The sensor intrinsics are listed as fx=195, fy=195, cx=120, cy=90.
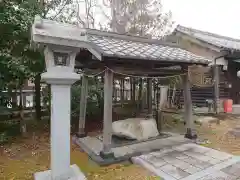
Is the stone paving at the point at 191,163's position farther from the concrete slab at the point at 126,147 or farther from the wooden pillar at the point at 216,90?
the wooden pillar at the point at 216,90

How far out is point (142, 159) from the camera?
16.0 ft

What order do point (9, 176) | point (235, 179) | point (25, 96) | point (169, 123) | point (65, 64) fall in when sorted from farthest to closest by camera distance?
1. point (25, 96)
2. point (169, 123)
3. point (9, 176)
4. point (235, 179)
5. point (65, 64)

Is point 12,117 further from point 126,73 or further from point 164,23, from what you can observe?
point 164,23

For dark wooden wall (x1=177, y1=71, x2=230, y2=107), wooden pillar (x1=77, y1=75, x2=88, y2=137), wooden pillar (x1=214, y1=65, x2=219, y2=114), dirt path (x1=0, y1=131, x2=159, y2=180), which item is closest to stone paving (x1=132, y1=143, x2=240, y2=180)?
dirt path (x1=0, y1=131, x2=159, y2=180)

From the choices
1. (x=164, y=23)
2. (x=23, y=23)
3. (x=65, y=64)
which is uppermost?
(x=164, y=23)

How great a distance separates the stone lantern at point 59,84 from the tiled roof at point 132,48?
1.07 m

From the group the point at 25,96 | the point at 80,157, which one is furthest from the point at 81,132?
the point at 25,96

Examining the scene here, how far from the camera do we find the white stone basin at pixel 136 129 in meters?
6.28

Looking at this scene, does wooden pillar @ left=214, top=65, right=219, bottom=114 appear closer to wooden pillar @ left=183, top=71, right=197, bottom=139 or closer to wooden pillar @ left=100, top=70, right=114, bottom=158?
wooden pillar @ left=183, top=71, right=197, bottom=139

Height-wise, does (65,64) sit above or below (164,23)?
below

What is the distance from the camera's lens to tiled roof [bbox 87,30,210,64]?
15.0 feet

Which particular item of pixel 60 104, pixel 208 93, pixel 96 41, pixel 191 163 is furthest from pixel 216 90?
pixel 60 104

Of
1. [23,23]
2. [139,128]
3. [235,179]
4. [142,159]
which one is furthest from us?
[139,128]

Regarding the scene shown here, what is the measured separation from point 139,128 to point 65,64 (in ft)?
12.4
